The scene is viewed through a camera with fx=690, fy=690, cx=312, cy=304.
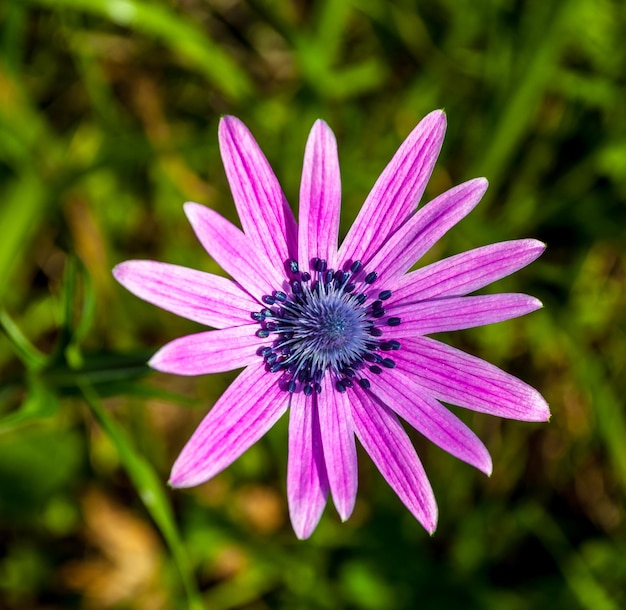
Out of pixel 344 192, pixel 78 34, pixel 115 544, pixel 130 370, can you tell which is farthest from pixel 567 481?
pixel 78 34

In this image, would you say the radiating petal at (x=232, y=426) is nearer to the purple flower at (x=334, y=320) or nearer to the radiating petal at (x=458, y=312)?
the purple flower at (x=334, y=320)

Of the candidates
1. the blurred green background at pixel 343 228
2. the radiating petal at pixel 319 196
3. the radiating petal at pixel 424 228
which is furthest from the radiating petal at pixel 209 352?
the blurred green background at pixel 343 228

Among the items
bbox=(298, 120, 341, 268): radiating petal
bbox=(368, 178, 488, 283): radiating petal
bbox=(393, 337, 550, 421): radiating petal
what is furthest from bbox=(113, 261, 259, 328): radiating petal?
bbox=(393, 337, 550, 421): radiating petal

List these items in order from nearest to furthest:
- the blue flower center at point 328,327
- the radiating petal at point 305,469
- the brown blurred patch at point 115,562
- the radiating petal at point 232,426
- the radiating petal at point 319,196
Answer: the radiating petal at point 232,426
the radiating petal at point 305,469
the radiating petal at point 319,196
the blue flower center at point 328,327
the brown blurred patch at point 115,562

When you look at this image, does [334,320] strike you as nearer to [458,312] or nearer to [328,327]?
[328,327]

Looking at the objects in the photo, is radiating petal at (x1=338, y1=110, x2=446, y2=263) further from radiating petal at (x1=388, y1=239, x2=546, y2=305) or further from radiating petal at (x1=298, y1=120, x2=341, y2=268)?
radiating petal at (x1=388, y1=239, x2=546, y2=305)

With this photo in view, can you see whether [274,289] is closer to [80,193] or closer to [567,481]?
[80,193]
